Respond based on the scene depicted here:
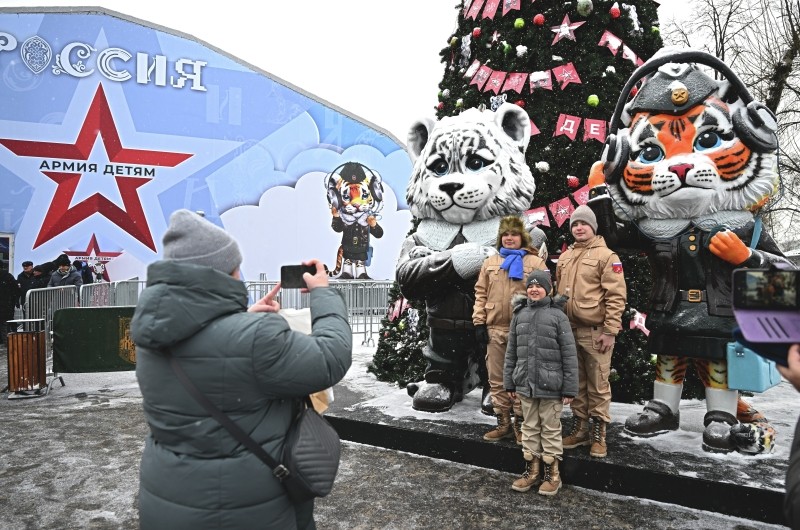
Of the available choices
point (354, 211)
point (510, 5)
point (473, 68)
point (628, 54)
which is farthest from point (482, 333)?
point (354, 211)

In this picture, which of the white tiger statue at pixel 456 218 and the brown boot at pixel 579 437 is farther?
the white tiger statue at pixel 456 218

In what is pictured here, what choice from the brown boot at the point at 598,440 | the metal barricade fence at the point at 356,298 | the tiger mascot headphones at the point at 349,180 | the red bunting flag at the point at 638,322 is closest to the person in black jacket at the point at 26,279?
the metal barricade fence at the point at 356,298

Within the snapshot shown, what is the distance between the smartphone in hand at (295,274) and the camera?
215 centimetres

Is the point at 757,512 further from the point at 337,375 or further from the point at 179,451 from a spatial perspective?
the point at 179,451

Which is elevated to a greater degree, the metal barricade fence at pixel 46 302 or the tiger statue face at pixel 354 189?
the tiger statue face at pixel 354 189

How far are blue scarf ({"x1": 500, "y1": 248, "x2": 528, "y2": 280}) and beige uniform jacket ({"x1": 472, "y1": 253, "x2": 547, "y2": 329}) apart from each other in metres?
0.06

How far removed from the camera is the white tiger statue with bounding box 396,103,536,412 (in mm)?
4738

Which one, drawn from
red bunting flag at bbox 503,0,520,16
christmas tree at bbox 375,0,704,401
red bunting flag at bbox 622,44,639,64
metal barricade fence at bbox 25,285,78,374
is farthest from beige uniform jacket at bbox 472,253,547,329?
metal barricade fence at bbox 25,285,78,374

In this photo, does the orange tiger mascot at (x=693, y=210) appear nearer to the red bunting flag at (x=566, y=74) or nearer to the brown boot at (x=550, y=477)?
the brown boot at (x=550, y=477)

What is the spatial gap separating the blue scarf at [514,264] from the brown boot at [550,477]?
4.04 ft

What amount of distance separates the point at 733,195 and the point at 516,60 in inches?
113

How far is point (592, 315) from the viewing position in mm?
3979

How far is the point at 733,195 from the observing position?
4.05 meters

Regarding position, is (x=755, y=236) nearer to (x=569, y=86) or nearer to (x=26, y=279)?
(x=569, y=86)
